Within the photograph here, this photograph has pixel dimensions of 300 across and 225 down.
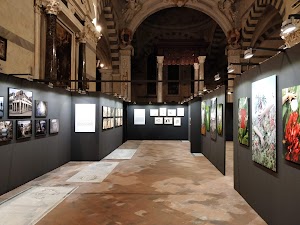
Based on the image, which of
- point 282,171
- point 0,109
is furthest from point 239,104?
point 0,109

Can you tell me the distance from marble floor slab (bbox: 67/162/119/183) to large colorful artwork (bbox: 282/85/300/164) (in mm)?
5256

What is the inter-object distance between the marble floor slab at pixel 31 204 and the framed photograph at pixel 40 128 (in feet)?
5.97

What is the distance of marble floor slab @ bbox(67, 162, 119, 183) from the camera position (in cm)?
793

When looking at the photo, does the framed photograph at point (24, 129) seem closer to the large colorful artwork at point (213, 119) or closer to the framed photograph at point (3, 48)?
the framed photograph at point (3, 48)

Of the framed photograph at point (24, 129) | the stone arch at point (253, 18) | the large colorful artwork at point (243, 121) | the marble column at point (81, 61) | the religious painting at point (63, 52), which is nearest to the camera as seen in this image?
the large colorful artwork at point (243, 121)

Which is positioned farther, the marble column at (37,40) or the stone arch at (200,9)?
the stone arch at (200,9)

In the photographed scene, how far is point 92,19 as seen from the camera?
14.7 metres

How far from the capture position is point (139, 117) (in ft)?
67.3

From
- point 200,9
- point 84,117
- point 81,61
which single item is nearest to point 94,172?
point 84,117

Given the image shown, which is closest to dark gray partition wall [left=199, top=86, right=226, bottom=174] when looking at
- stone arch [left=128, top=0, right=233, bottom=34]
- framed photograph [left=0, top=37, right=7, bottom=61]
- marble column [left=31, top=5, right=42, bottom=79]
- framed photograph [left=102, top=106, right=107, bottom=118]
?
framed photograph [left=102, top=106, right=107, bottom=118]

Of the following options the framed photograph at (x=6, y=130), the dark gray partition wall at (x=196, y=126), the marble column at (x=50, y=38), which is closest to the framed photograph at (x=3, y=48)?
the framed photograph at (x=6, y=130)

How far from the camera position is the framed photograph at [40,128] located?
8074 mm

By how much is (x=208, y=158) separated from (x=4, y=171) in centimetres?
767

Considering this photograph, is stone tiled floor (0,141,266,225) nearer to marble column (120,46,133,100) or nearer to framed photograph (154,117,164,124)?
framed photograph (154,117,164,124)
